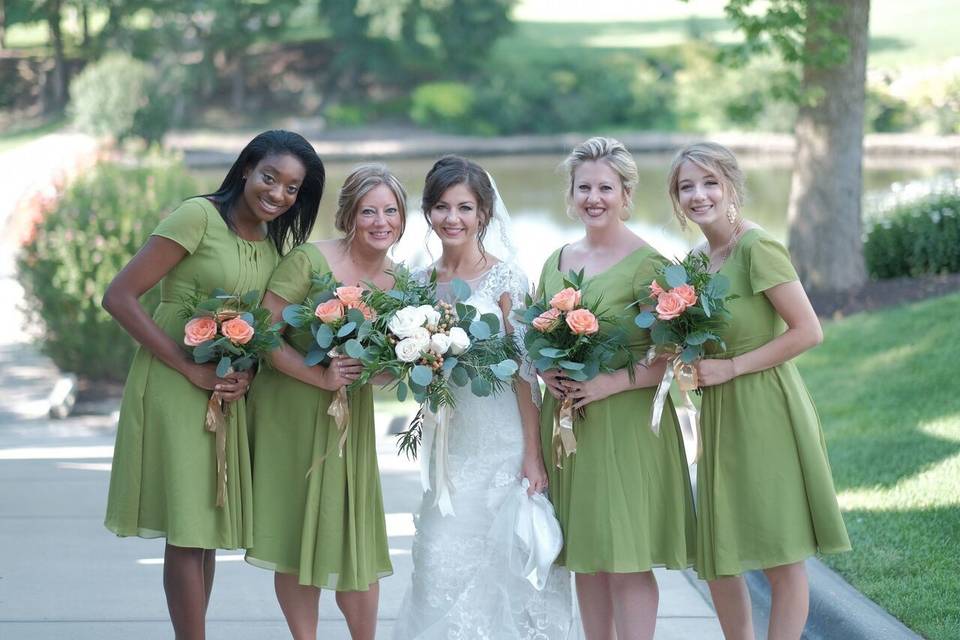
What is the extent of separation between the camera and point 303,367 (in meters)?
4.16

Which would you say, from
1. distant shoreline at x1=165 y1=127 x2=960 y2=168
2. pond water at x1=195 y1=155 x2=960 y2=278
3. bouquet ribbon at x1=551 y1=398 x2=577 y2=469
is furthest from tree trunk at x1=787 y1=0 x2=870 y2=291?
distant shoreline at x1=165 y1=127 x2=960 y2=168

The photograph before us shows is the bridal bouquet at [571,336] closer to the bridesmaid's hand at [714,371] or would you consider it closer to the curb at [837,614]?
the bridesmaid's hand at [714,371]

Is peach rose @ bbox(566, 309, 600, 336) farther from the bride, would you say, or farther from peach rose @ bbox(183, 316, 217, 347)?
peach rose @ bbox(183, 316, 217, 347)

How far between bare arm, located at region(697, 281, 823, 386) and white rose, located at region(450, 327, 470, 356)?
0.80 meters

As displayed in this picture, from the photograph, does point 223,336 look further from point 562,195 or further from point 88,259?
point 562,195

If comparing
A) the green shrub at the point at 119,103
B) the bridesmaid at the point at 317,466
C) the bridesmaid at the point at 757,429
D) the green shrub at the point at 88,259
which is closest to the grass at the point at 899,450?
the bridesmaid at the point at 757,429

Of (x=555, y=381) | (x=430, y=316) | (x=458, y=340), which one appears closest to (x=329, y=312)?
(x=430, y=316)

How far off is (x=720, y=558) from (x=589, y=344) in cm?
87

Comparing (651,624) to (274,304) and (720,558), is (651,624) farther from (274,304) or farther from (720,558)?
(274,304)

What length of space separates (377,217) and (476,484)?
1.03 metres

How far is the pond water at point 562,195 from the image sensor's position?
58.9ft

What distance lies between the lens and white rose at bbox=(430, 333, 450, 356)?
395 cm

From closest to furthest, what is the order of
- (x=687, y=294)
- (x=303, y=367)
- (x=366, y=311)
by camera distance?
(x=687, y=294), (x=366, y=311), (x=303, y=367)

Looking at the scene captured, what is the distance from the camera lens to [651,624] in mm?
4195
